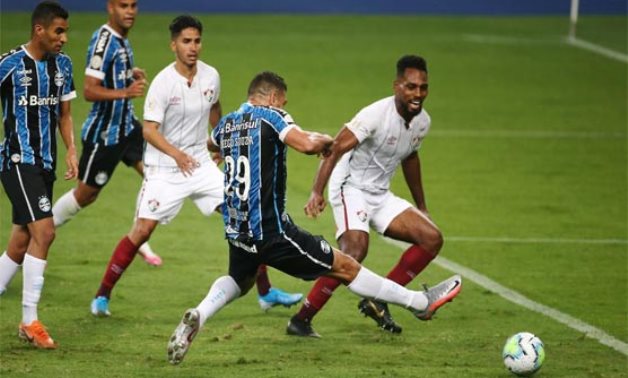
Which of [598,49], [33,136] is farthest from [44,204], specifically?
[598,49]

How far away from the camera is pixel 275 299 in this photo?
11.1m

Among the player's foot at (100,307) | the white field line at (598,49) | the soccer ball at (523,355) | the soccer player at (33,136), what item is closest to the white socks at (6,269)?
the soccer player at (33,136)

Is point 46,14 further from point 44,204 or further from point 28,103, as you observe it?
point 44,204

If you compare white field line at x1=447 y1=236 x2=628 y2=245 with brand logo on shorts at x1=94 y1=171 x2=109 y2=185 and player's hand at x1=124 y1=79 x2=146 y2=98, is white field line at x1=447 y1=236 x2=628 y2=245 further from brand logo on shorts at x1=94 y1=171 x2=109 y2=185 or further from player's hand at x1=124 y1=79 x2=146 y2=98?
player's hand at x1=124 y1=79 x2=146 y2=98

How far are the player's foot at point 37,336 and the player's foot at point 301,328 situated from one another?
5.65 ft

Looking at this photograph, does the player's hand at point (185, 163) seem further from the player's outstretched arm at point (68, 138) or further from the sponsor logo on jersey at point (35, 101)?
the sponsor logo on jersey at point (35, 101)

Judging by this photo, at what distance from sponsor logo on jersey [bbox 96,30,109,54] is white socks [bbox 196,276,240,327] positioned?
10.5 feet

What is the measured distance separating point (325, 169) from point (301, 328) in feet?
4.09

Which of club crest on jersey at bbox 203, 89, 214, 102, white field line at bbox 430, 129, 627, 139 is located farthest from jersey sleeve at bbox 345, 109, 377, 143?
white field line at bbox 430, 129, 627, 139

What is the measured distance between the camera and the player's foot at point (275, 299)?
36.5ft

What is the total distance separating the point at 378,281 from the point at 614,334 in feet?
6.91

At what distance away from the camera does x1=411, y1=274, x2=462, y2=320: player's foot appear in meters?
9.84

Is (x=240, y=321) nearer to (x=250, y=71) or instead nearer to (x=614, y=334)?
(x=614, y=334)

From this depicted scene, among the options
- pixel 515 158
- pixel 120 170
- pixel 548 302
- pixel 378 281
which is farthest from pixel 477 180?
pixel 378 281
